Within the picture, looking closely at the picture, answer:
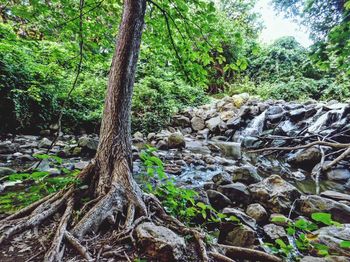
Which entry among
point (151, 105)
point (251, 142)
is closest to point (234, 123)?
point (251, 142)

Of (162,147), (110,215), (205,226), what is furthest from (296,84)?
(110,215)

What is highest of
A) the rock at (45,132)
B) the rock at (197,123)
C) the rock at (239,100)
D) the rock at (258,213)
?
the rock at (239,100)

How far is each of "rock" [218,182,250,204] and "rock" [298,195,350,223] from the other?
32.9 inches

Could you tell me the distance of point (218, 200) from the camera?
3.62m

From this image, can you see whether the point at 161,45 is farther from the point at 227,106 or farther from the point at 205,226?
the point at 227,106

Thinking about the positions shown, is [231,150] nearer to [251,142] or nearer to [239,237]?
[251,142]

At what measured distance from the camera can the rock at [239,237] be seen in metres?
2.48

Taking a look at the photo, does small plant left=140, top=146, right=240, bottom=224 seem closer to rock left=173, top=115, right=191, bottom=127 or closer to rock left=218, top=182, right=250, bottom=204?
rock left=218, top=182, right=250, bottom=204

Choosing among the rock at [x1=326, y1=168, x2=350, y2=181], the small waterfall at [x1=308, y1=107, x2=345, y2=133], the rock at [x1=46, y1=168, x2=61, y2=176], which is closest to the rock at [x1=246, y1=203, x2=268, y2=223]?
the rock at [x1=46, y1=168, x2=61, y2=176]

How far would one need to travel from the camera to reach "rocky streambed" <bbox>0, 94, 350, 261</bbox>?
3152 mm

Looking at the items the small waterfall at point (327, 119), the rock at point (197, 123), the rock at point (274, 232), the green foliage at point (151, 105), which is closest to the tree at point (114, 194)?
the rock at point (274, 232)

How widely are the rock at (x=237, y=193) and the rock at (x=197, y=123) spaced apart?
8408 mm

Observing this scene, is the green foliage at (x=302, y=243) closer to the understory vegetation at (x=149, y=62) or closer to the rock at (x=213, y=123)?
the understory vegetation at (x=149, y=62)

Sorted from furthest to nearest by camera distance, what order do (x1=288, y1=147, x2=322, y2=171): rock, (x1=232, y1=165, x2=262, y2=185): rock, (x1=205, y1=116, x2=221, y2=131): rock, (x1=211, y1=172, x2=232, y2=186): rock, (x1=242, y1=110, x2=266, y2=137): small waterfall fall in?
1. (x1=205, y1=116, x2=221, y2=131): rock
2. (x1=242, y1=110, x2=266, y2=137): small waterfall
3. (x1=288, y1=147, x2=322, y2=171): rock
4. (x1=232, y1=165, x2=262, y2=185): rock
5. (x1=211, y1=172, x2=232, y2=186): rock
